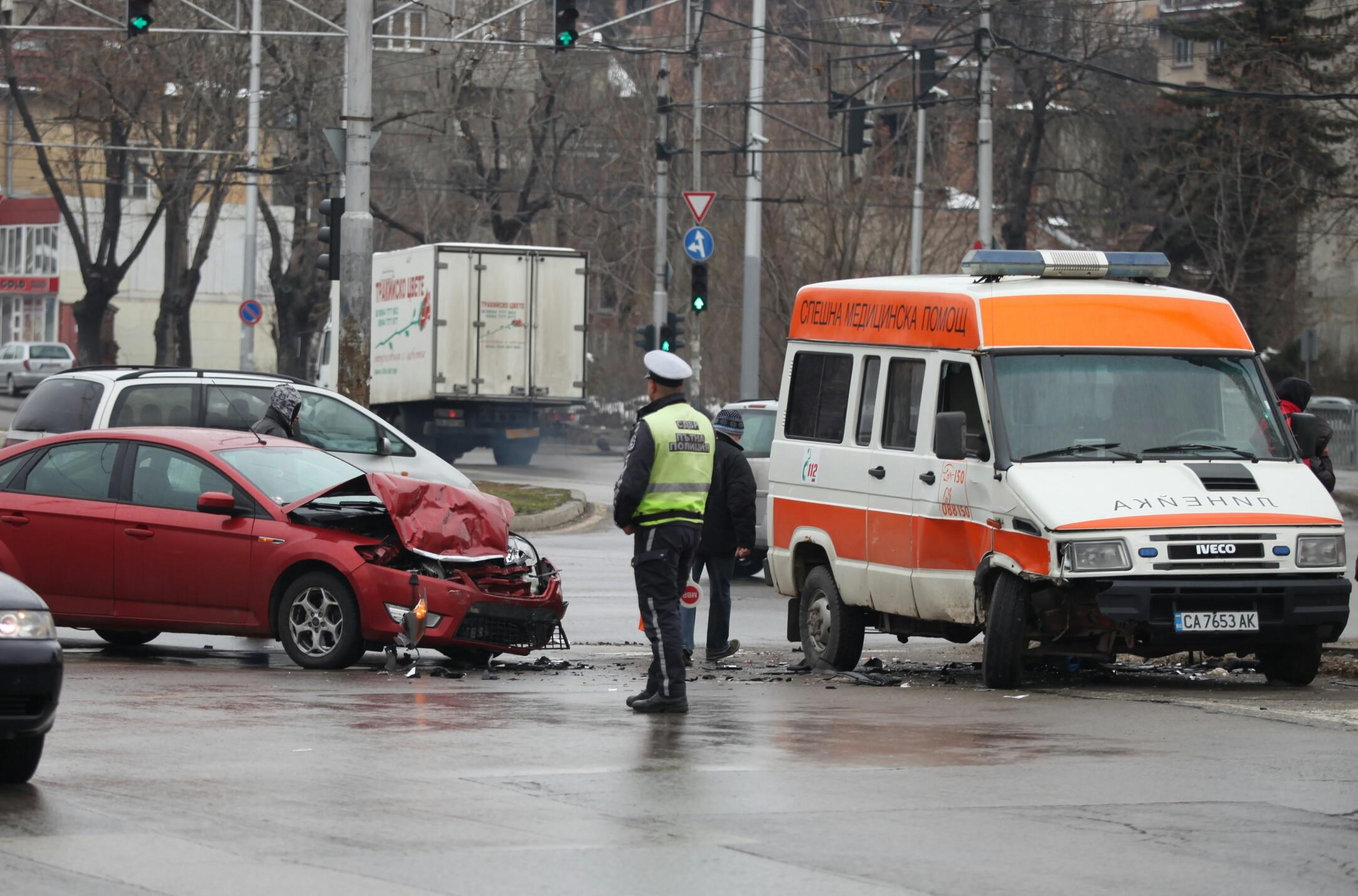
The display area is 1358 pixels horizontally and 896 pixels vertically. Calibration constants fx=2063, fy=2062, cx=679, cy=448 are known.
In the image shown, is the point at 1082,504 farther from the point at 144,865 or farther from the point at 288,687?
the point at 144,865

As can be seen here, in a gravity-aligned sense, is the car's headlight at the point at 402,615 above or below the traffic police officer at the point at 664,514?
below

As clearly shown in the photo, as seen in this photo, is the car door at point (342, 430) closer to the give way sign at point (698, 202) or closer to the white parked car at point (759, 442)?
the white parked car at point (759, 442)

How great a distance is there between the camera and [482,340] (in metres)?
37.0

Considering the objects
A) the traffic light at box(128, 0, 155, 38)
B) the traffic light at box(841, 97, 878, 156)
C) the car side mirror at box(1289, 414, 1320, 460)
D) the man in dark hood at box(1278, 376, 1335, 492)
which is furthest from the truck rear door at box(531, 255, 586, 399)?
the car side mirror at box(1289, 414, 1320, 460)

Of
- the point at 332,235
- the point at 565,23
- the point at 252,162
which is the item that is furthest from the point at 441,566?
the point at 252,162

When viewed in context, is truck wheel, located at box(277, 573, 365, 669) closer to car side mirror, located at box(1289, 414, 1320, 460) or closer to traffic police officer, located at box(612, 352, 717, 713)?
traffic police officer, located at box(612, 352, 717, 713)

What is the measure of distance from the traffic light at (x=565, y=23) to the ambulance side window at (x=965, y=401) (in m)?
12.2

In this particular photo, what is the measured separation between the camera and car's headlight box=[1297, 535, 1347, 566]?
11289mm

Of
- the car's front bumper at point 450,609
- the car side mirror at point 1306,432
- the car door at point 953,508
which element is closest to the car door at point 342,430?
the car's front bumper at point 450,609

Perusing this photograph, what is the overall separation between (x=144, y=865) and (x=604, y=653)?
8.03 metres

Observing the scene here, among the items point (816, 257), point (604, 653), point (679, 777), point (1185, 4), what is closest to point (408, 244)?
point (816, 257)

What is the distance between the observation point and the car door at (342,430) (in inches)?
736

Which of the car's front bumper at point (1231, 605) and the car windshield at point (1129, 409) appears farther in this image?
the car windshield at point (1129, 409)

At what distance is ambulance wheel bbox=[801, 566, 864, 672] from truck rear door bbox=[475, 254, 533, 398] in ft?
78.7
